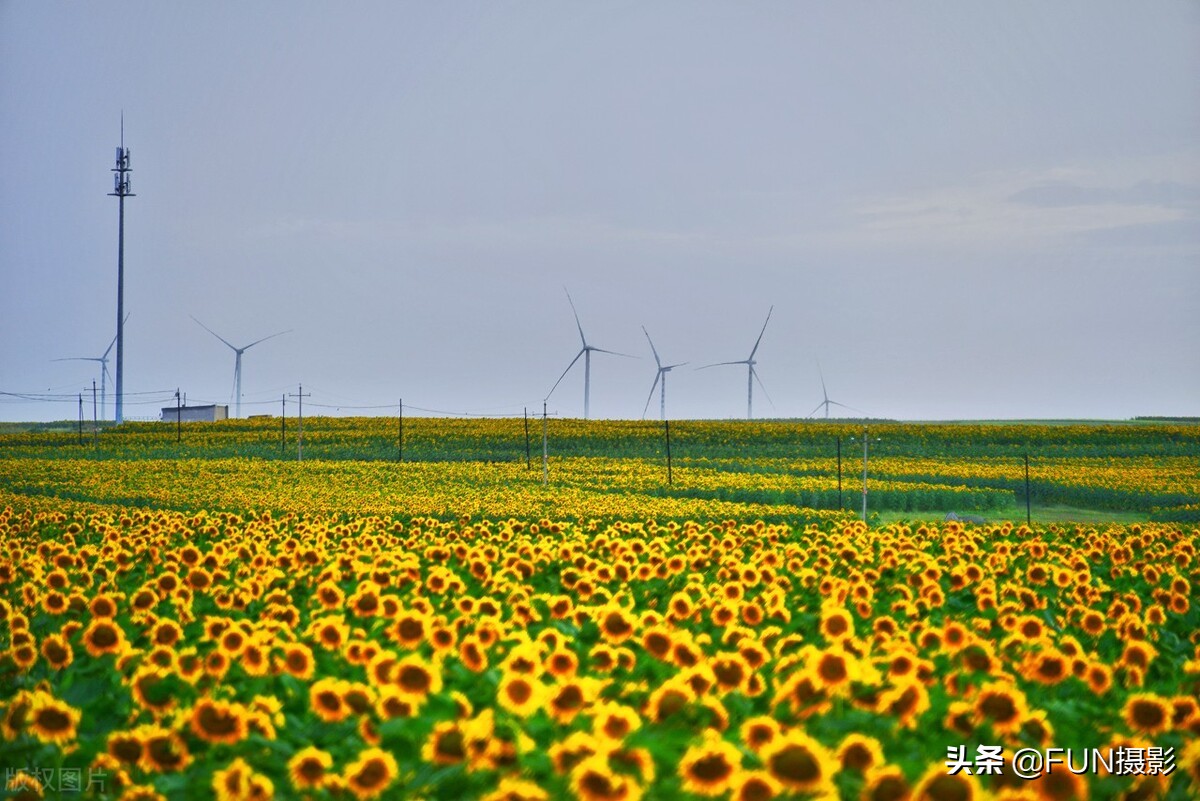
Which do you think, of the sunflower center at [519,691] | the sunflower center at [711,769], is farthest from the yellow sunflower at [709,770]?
the sunflower center at [519,691]

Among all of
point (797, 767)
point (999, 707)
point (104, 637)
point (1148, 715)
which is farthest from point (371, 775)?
point (1148, 715)

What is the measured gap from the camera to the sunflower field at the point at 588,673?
178 inches

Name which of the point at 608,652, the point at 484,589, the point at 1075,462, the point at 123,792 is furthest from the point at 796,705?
the point at 1075,462

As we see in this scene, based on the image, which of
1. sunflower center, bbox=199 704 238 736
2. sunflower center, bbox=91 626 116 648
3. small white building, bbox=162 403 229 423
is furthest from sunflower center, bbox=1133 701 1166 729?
small white building, bbox=162 403 229 423

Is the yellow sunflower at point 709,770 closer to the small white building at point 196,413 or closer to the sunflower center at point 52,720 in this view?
the sunflower center at point 52,720

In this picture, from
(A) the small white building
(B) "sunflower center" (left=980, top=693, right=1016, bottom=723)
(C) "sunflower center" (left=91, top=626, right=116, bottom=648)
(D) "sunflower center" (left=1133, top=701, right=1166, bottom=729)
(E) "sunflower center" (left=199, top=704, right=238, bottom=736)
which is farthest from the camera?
(A) the small white building

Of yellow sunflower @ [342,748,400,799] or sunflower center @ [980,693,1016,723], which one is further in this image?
sunflower center @ [980,693,1016,723]

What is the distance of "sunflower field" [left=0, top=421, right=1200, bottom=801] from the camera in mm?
4516

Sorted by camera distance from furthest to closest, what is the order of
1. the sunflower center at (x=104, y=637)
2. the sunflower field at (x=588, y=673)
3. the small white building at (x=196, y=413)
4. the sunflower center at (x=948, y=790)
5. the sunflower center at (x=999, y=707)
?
the small white building at (x=196, y=413) → the sunflower center at (x=104, y=637) → the sunflower center at (x=999, y=707) → the sunflower field at (x=588, y=673) → the sunflower center at (x=948, y=790)

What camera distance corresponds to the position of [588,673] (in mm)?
5902

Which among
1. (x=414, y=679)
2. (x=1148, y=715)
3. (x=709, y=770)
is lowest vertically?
(x=1148, y=715)

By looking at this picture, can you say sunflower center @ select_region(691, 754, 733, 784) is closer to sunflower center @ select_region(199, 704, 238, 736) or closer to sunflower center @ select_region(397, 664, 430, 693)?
sunflower center @ select_region(397, 664, 430, 693)

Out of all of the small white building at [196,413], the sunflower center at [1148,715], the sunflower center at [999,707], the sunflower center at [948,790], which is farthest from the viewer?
the small white building at [196,413]

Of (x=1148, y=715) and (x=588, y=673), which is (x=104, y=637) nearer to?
(x=588, y=673)
